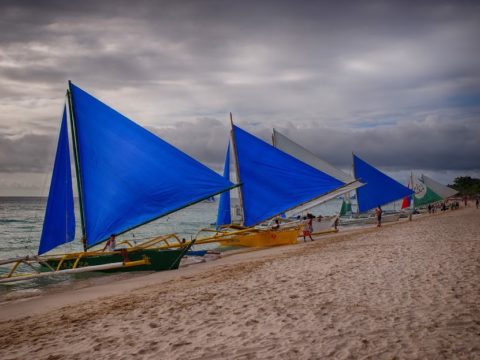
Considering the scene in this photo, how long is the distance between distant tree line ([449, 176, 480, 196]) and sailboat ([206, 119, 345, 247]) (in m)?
139

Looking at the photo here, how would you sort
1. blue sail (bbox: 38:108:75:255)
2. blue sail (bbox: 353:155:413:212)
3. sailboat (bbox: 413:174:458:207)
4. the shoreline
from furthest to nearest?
sailboat (bbox: 413:174:458:207), blue sail (bbox: 353:155:413:212), blue sail (bbox: 38:108:75:255), the shoreline

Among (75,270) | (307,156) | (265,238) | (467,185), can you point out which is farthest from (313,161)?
(467,185)

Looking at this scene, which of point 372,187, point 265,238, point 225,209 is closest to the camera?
point 265,238

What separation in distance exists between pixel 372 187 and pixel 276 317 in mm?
34564

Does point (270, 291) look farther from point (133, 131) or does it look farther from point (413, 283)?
point (133, 131)

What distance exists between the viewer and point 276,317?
6.41m

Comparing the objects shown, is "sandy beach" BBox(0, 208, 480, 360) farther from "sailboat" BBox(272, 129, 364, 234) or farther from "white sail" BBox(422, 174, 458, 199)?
"white sail" BBox(422, 174, 458, 199)

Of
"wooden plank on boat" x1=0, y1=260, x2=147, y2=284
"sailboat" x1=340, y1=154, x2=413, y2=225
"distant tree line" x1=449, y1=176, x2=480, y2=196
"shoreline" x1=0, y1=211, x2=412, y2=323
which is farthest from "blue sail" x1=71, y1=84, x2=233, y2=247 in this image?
"distant tree line" x1=449, y1=176, x2=480, y2=196

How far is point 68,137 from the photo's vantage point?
43.1 feet

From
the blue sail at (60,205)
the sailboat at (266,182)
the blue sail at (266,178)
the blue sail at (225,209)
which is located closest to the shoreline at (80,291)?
the blue sail at (60,205)

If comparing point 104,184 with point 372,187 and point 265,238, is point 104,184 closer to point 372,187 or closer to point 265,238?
point 265,238

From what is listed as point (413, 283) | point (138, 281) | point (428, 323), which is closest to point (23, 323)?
point (138, 281)

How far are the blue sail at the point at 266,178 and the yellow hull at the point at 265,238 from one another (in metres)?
0.97

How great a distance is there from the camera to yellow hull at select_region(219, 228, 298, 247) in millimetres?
21000
